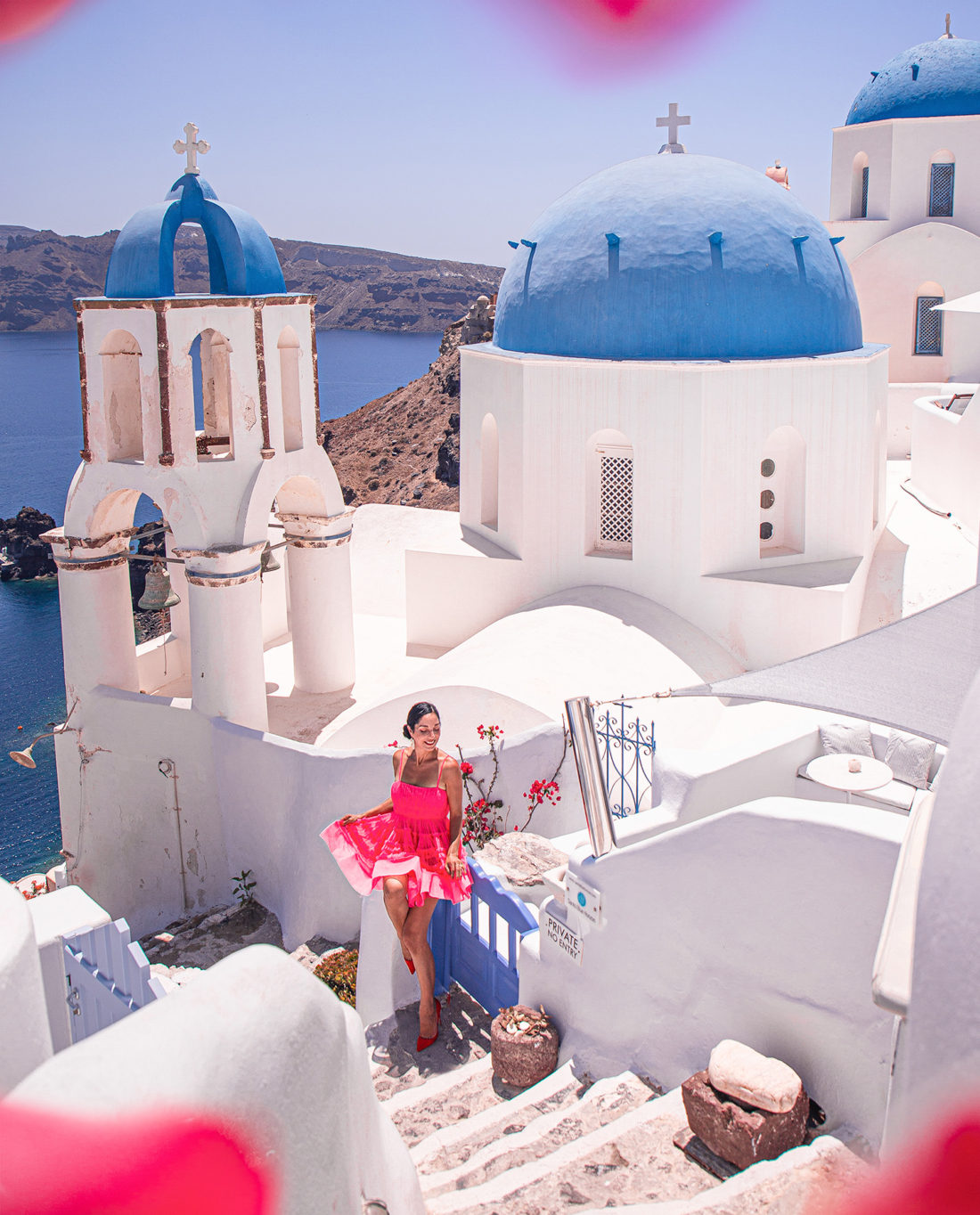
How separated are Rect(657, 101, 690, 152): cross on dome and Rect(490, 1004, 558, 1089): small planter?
11044mm

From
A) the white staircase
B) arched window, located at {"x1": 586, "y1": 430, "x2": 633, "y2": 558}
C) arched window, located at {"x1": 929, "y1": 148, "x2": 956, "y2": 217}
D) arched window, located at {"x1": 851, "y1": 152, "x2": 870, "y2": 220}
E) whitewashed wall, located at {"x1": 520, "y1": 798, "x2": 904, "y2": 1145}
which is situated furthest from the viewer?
arched window, located at {"x1": 851, "y1": 152, "x2": 870, "y2": 220}

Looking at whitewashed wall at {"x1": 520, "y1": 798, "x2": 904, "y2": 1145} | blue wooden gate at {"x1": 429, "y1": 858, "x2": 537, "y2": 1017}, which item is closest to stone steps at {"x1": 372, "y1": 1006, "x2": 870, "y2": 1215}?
whitewashed wall at {"x1": 520, "y1": 798, "x2": 904, "y2": 1145}

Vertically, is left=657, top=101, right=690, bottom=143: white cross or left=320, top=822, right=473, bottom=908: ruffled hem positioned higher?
left=657, top=101, right=690, bottom=143: white cross

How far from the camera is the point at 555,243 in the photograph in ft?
41.7

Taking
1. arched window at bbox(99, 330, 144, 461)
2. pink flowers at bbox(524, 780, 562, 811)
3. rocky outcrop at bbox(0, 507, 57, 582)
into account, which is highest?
arched window at bbox(99, 330, 144, 461)

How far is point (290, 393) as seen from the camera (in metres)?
11.5

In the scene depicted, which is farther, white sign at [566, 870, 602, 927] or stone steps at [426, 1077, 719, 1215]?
white sign at [566, 870, 602, 927]

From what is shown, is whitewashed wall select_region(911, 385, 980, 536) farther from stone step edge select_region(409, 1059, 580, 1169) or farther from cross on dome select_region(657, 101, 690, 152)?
stone step edge select_region(409, 1059, 580, 1169)

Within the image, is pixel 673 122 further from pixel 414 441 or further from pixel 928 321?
pixel 414 441

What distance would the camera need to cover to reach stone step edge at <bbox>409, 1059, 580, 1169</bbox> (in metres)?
5.68

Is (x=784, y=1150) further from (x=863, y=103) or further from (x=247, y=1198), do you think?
(x=863, y=103)

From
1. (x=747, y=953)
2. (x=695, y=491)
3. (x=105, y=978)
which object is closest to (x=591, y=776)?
(x=747, y=953)

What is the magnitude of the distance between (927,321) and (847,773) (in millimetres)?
16758

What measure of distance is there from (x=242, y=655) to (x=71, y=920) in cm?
462
